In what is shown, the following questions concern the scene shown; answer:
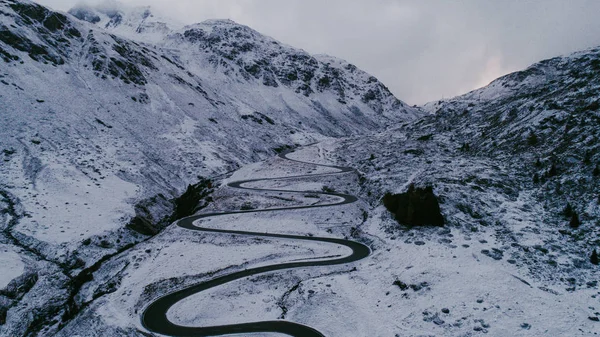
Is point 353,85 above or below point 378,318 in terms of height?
above

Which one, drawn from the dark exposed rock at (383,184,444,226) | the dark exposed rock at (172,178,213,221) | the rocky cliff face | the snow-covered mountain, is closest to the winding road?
the dark exposed rock at (383,184,444,226)

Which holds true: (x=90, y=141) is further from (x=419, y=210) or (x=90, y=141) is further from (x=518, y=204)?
(x=518, y=204)

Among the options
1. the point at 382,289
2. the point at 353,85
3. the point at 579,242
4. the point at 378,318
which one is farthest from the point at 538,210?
the point at 353,85

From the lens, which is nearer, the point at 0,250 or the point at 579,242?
the point at 579,242

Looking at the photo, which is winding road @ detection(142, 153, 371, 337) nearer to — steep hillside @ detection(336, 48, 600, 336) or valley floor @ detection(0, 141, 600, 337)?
valley floor @ detection(0, 141, 600, 337)

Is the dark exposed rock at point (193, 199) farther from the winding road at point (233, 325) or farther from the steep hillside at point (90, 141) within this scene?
the winding road at point (233, 325)

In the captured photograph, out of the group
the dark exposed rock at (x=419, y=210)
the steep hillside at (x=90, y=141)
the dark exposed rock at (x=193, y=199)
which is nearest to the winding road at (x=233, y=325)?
the dark exposed rock at (x=419, y=210)

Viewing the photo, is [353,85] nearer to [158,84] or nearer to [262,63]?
[262,63]
